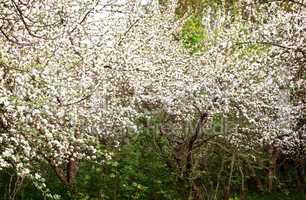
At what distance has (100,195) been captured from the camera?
450 inches

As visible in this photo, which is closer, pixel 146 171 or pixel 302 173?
pixel 146 171

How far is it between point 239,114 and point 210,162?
147 centimetres

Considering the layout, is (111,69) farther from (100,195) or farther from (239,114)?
(239,114)

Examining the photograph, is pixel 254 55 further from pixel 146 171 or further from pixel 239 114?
pixel 146 171

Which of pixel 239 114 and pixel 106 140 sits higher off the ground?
pixel 239 114

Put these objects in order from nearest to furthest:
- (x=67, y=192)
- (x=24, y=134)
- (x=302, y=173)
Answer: (x=24, y=134) → (x=67, y=192) → (x=302, y=173)

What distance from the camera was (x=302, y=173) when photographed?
17938mm

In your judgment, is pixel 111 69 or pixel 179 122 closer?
pixel 111 69

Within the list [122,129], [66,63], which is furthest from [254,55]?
[66,63]

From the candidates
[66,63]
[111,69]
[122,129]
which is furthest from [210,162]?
[66,63]

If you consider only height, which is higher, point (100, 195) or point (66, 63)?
point (66, 63)

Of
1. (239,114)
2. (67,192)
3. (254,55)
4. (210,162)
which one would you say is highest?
(254,55)

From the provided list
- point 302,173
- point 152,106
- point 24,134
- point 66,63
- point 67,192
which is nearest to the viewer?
point 24,134

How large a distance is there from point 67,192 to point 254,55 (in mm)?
5182
